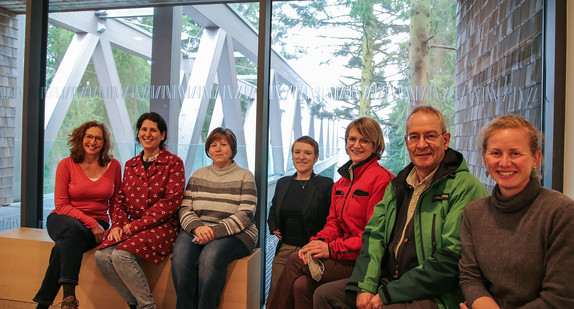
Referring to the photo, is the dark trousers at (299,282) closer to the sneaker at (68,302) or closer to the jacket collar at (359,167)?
the jacket collar at (359,167)

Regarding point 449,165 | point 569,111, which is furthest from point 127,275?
point 569,111

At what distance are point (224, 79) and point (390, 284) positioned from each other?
214 centimetres

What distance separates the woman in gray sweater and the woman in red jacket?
65 cm

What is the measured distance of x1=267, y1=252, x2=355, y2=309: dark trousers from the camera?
2.08 m

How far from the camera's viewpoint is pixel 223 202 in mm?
2648

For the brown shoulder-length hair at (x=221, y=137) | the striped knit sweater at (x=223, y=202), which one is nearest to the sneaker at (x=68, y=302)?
the striped knit sweater at (x=223, y=202)

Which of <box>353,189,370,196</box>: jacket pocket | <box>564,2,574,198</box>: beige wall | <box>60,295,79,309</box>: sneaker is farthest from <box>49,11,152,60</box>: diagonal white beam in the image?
<box>564,2,574,198</box>: beige wall

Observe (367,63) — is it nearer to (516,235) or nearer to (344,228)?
(344,228)

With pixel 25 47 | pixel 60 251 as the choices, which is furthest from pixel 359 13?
pixel 25 47

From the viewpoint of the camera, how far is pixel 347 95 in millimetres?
2930

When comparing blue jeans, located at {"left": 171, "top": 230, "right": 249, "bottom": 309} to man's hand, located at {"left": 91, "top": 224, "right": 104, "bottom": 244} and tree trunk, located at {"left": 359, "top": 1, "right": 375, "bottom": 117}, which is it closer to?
man's hand, located at {"left": 91, "top": 224, "right": 104, "bottom": 244}

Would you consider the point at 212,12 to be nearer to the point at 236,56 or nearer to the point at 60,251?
the point at 236,56

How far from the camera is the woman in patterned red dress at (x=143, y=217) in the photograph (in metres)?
2.41

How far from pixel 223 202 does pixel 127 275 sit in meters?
0.74
